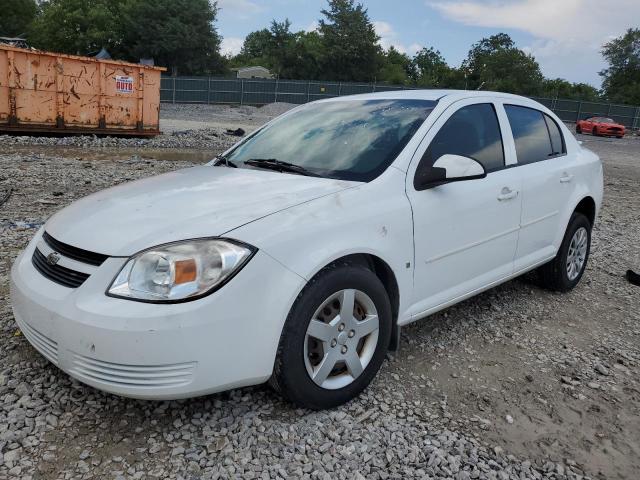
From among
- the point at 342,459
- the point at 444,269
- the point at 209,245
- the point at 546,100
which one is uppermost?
the point at 546,100

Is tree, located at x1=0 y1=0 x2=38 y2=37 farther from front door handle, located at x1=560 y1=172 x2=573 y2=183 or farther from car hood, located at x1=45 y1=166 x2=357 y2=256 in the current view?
front door handle, located at x1=560 y1=172 x2=573 y2=183

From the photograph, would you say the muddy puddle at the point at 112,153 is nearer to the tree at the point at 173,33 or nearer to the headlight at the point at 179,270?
the headlight at the point at 179,270

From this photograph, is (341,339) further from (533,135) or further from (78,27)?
(78,27)

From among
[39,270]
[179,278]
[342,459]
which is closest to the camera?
[179,278]


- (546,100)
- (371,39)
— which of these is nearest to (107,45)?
(371,39)

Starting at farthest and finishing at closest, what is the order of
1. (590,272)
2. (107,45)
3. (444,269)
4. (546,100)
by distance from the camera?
1. (107,45)
2. (546,100)
3. (590,272)
4. (444,269)

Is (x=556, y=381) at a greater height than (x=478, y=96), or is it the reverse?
(x=478, y=96)

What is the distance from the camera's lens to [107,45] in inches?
2152

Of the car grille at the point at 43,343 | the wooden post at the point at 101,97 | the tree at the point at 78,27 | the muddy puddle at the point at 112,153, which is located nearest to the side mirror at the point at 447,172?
the car grille at the point at 43,343

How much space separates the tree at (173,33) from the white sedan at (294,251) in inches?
2083

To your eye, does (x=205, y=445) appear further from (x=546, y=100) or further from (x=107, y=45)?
(x=107, y=45)

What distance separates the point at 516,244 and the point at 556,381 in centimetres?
101

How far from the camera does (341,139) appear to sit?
10.9 feet

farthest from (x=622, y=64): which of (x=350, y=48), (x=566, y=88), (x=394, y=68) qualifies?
(x=350, y=48)
